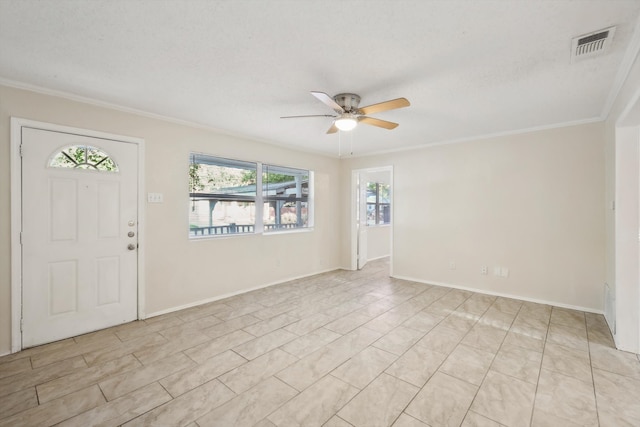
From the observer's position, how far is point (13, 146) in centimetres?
255

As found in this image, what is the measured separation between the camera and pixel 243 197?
4457 mm

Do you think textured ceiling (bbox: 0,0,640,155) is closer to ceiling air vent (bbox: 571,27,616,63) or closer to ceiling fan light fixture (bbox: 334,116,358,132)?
ceiling air vent (bbox: 571,27,616,63)

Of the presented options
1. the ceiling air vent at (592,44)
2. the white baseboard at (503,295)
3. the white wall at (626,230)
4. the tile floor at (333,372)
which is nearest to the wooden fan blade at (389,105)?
the ceiling air vent at (592,44)

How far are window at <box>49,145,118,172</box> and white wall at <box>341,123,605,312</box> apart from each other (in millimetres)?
4295

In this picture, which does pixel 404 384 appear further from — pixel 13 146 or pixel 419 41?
pixel 13 146

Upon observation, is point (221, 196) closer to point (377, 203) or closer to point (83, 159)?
point (83, 159)

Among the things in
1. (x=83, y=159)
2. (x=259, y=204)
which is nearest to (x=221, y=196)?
(x=259, y=204)

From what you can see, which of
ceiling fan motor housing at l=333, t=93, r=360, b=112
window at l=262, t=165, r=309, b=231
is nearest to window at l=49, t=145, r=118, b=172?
window at l=262, t=165, r=309, b=231

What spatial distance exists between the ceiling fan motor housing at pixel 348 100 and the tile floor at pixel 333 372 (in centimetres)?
226

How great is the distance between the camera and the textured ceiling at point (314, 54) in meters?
1.64

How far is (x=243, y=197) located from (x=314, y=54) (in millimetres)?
2793

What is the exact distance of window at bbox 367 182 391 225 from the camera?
7.51m

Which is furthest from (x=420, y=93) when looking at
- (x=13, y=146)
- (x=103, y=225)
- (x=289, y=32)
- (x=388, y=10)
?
(x=13, y=146)

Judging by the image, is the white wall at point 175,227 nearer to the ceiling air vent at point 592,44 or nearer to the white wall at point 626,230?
the ceiling air vent at point 592,44
